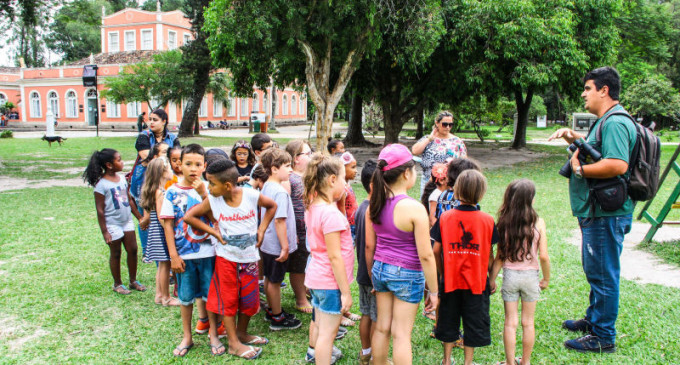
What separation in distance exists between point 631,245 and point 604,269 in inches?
134

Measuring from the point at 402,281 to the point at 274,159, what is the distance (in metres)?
1.49

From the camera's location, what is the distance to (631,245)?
251 inches

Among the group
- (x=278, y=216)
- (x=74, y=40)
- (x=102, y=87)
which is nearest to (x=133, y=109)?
(x=102, y=87)

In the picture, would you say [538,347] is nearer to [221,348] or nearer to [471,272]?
[471,272]

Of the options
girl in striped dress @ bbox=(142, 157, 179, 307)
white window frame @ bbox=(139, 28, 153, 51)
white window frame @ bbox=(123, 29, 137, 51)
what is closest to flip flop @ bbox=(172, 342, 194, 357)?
girl in striped dress @ bbox=(142, 157, 179, 307)

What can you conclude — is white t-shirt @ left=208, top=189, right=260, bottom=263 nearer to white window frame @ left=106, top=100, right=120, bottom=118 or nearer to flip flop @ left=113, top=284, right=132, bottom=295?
flip flop @ left=113, top=284, right=132, bottom=295

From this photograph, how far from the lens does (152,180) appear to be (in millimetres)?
4191

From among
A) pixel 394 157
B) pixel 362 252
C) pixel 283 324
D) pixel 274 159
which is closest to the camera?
pixel 394 157

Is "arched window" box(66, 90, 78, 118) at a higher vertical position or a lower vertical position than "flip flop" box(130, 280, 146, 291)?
higher

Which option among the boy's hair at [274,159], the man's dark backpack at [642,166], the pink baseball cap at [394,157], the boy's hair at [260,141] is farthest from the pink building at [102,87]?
the man's dark backpack at [642,166]

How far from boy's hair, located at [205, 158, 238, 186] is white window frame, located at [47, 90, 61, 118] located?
155ft

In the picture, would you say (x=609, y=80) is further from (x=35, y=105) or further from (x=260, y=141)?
(x=35, y=105)

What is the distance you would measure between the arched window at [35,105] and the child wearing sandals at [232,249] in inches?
1940

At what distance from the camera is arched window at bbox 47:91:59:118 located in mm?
43719
